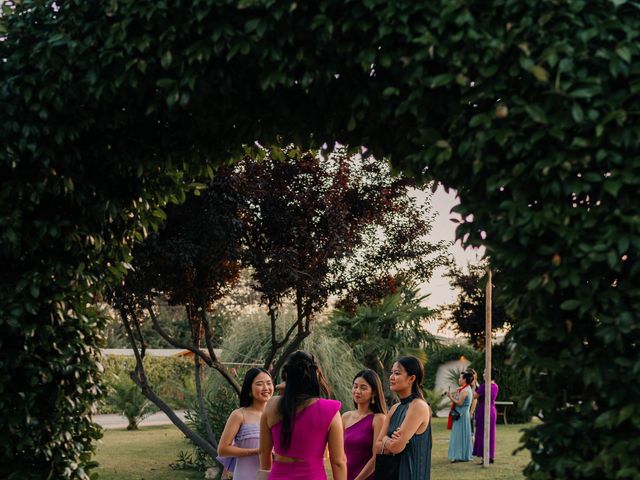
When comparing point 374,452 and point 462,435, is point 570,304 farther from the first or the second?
point 462,435

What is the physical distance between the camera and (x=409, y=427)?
5.62 meters

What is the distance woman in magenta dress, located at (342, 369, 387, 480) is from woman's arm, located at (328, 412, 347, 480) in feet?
2.76

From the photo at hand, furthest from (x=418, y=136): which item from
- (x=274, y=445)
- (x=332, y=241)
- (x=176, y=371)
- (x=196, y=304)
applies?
(x=176, y=371)

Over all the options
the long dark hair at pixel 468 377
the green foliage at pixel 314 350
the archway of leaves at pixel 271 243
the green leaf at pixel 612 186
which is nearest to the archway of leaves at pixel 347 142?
the green leaf at pixel 612 186

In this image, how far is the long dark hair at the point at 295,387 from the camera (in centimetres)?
489

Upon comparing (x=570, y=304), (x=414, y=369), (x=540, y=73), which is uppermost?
(x=540, y=73)

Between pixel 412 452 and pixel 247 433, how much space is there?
133 cm

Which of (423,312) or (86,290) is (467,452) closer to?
(423,312)

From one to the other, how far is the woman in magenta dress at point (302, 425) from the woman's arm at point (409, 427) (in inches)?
25.2

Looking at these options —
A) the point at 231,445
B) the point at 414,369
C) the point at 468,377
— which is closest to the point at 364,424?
the point at 414,369

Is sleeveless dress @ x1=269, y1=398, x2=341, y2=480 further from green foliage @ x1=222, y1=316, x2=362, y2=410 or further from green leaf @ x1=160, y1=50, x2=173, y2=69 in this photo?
green foliage @ x1=222, y1=316, x2=362, y2=410

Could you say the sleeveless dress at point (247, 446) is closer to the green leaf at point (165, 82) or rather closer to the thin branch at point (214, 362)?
the green leaf at point (165, 82)

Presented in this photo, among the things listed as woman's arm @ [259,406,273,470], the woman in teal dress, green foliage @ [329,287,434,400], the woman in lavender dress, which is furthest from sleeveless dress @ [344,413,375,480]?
green foliage @ [329,287,434,400]

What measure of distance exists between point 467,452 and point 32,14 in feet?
37.4
